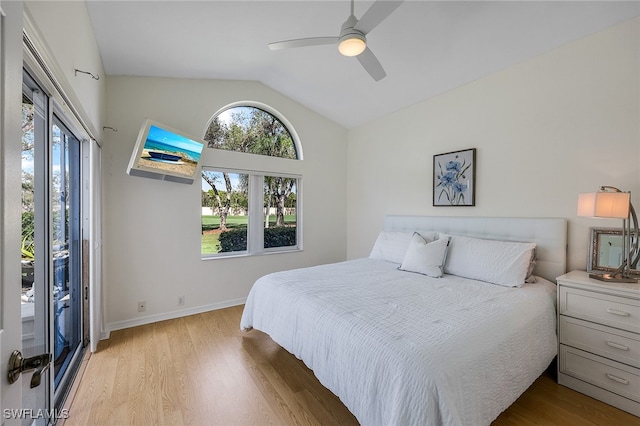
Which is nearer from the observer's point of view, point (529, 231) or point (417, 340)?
point (417, 340)

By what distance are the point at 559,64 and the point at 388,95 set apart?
1.69 meters

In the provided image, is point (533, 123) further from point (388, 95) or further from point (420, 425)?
point (420, 425)

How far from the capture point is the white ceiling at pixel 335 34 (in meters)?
2.16

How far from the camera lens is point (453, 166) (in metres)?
3.23

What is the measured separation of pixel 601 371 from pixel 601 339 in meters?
0.22

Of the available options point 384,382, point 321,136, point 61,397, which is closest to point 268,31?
point 321,136

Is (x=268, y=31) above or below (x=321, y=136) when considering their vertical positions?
above

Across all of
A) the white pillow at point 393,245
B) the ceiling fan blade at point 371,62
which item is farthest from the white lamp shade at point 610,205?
the ceiling fan blade at point 371,62

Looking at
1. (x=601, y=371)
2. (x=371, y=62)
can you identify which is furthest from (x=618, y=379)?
(x=371, y=62)

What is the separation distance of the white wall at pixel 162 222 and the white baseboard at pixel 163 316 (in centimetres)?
1

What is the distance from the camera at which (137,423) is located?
67.1 inches

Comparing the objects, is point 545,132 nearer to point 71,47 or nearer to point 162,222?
point 71,47

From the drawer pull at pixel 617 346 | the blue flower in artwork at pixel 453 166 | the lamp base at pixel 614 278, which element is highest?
the blue flower in artwork at pixel 453 166

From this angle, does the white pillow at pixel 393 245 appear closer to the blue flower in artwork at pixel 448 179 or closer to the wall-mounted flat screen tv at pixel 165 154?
the blue flower in artwork at pixel 448 179
